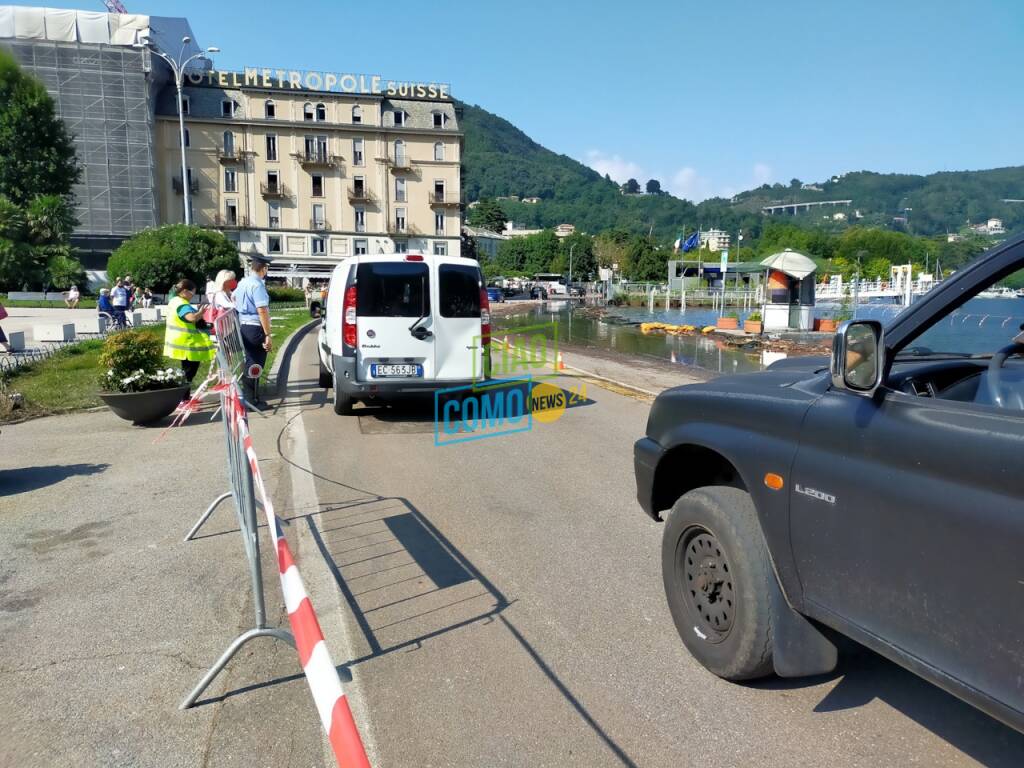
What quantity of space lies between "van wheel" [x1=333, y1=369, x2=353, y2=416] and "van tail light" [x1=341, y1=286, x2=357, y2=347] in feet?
1.58

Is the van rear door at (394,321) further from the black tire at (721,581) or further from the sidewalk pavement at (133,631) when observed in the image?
the black tire at (721,581)

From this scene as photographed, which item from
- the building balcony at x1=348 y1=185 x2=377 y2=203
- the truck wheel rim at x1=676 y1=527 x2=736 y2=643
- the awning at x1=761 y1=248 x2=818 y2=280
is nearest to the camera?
the truck wheel rim at x1=676 y1=527 x2=736 y2=643

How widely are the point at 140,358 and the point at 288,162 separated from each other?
7000 centimetres

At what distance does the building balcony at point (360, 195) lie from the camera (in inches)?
2931

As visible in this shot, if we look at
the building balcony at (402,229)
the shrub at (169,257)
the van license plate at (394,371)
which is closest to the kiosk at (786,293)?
the van license plate at (394,371)

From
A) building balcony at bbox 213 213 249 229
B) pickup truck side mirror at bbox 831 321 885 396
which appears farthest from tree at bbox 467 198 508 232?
pickup truck side mirror at bbox 831 321 885 396

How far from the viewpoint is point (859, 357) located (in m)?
2.77

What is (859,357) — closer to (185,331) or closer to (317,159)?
(185,331)

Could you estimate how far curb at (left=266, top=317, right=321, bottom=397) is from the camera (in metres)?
12.1

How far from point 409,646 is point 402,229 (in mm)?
76083

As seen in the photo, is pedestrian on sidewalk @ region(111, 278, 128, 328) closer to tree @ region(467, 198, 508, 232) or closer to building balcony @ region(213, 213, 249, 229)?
building balcony @ region(213, 213, 249, 229)

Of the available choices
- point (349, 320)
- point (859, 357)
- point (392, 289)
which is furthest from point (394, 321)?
point (859, 357)

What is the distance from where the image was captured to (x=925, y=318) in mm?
2762

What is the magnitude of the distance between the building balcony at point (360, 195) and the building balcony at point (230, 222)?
1019 cm
